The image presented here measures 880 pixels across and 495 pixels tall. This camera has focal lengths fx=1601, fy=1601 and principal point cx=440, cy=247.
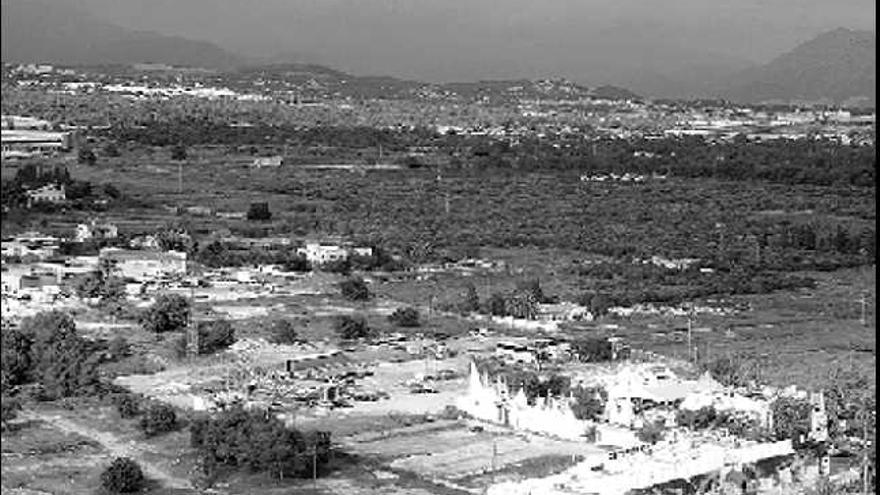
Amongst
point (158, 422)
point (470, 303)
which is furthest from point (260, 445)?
point (470, 303)

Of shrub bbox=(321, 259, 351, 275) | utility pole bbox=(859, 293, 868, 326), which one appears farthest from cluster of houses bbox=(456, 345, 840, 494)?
shrub bbox=(321, 259, 351, 275)

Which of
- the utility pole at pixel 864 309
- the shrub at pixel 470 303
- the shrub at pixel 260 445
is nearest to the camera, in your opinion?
the shrub at pixel 260 445

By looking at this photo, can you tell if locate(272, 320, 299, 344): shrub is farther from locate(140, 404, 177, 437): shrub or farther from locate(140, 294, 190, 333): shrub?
locate(140, 404, 177, 437): shrub

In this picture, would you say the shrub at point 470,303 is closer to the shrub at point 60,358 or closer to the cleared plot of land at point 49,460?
the shrub at point 60,358

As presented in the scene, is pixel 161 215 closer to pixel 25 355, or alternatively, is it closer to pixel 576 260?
pixel 576 260

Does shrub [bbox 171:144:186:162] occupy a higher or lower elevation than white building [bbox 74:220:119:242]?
higher

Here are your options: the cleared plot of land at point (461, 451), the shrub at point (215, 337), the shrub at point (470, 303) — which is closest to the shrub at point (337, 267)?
the shrub at point (470, 303)
